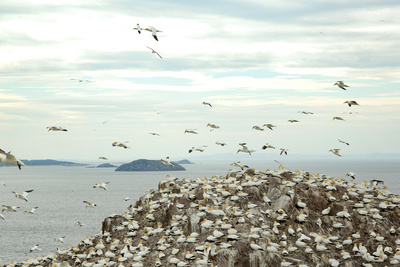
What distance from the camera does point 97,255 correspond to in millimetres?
37625

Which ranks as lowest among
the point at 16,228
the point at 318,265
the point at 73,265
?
the point at 16,228

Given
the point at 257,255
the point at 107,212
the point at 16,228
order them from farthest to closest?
the point at 107,212, the point at 16,228, the point at 257,255

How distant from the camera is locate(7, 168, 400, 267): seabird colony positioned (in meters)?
30.4

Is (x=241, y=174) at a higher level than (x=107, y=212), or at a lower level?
A: higher

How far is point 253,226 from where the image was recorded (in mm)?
30750

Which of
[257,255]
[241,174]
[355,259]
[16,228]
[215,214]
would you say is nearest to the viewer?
[257,255]

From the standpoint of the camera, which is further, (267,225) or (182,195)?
(182,195)

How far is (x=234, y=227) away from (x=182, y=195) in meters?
7.73

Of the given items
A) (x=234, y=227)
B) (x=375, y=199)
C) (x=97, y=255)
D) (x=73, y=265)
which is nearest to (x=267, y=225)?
(x=234, y=227)

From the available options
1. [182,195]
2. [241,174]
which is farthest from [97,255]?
[241,174]

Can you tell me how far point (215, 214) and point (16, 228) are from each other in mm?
99959

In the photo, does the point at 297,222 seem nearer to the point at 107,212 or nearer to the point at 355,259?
the point at 355,259

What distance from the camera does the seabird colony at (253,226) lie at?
99.7 ft

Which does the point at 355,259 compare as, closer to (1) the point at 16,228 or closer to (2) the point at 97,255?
(2) the point at 97,255
